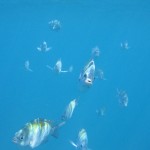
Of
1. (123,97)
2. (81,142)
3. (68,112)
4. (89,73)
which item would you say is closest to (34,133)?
(89,73)

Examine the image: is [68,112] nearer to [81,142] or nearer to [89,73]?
[81,142]

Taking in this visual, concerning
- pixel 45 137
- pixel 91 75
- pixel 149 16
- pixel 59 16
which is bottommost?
pixel 45 137

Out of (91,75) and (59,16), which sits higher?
(59,16)

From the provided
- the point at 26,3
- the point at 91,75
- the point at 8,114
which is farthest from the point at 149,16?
the point at 91,75

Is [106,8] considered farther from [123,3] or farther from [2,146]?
[2,146]

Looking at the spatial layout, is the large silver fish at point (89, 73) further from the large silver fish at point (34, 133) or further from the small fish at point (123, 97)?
the small fish at point (123, 97)

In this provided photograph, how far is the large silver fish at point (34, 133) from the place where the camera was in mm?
5184

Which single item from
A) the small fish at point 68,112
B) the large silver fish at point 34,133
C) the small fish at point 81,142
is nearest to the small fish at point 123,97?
the small fish at point 81,142

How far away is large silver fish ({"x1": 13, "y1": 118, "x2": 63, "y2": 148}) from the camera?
17.0 feet

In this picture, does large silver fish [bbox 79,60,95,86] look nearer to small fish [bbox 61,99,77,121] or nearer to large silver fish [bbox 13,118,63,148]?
large silver fish [bbox 13,118,63,148]

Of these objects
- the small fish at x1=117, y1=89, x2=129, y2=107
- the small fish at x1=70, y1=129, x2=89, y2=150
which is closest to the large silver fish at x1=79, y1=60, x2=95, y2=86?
the small fish at x1=70, y1=129, x2=89, y2=150

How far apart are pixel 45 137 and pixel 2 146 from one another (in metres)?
16.2

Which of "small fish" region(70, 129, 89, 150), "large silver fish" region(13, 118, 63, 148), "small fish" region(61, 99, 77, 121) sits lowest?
"large silver fish" region(13, 118, 63, 148)

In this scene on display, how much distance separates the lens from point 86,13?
1558 inches
